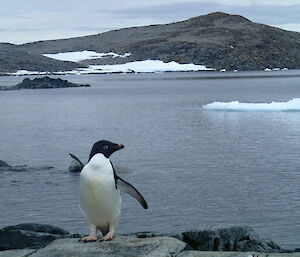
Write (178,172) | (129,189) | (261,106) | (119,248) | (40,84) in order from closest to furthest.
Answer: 1. (119,248)
2. (129,189)
3. (178,172)
4. (261,106)
5. (40,84)

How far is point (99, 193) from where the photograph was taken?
24.7 ft

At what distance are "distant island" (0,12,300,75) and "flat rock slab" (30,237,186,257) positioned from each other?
133 meters

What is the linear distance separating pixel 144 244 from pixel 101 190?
2.57ft

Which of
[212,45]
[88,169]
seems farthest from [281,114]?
[212,45]

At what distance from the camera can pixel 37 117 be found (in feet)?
141

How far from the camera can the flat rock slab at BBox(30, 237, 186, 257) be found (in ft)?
22.9

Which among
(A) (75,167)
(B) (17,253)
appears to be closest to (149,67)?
(A) (75,167)

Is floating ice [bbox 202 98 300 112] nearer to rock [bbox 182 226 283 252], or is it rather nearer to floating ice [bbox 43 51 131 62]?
rock [bbox 182 226 283 252]

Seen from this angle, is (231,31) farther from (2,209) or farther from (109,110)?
(2,209)

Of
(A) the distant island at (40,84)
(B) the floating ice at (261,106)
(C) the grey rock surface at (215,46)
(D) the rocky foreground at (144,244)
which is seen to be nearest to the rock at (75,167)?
(D) the rocky foreground at (144,244)

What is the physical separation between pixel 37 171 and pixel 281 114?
21.2m

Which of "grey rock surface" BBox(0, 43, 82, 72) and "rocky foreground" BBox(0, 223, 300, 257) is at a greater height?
"grey rock surface" BBox(0, 43, 82, 72)

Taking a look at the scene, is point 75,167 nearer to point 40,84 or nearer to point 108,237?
point 108,237

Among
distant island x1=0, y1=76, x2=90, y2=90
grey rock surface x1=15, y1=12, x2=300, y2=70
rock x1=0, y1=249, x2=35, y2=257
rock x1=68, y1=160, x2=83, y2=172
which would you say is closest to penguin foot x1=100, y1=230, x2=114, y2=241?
rock x1=0, y1=249, x2=35, y2=257
